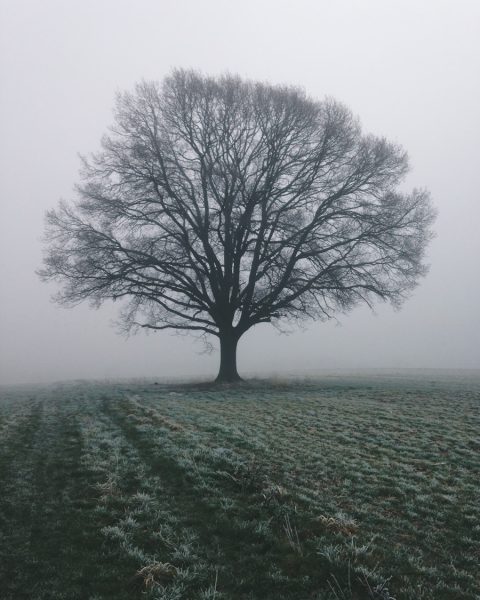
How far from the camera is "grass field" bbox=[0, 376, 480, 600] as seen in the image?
4.93m

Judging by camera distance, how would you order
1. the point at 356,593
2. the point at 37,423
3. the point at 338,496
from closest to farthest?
the point at 356,593
the point at 338,496
the point at 37,423

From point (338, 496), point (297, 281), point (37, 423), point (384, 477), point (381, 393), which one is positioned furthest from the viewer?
point (297, 281)

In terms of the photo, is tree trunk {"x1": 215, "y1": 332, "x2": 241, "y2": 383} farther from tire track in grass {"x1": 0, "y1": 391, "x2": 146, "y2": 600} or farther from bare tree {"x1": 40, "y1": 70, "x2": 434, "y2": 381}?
tire track in grass {"x1": 0, "y1": 391, "x2": 146, "y2": 600}

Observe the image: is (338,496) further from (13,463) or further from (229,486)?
(13,463)

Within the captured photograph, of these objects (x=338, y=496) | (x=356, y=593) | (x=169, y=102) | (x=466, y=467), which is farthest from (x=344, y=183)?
(x=356, y=593)

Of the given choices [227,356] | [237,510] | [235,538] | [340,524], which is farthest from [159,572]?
[227,356]

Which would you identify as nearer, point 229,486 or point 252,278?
point 229,486

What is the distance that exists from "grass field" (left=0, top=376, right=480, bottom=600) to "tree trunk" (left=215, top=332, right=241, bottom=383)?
13341 millimetres

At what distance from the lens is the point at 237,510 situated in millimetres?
6742

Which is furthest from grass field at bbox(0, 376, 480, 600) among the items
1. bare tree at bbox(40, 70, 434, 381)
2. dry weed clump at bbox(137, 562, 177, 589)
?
bare tree at bbox(40, 70, 434, 381)

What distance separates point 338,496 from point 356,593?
2.69 meters

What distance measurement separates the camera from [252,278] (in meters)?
26.6

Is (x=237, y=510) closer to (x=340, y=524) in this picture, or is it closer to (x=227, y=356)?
(x=340, y=524)

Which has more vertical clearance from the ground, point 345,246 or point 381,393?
point 345,246
